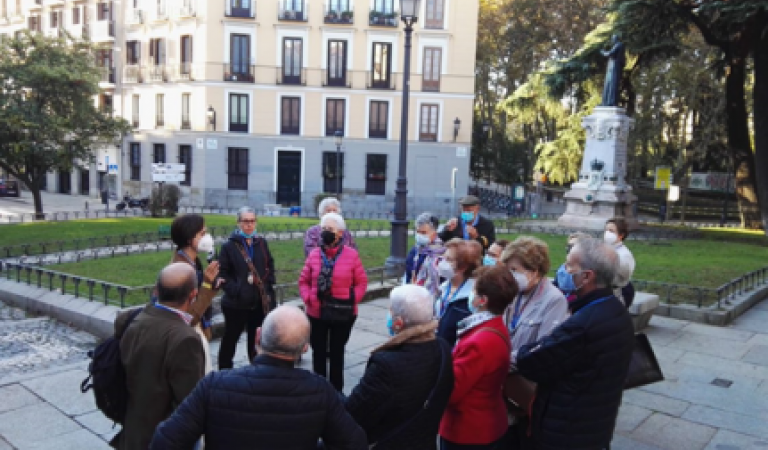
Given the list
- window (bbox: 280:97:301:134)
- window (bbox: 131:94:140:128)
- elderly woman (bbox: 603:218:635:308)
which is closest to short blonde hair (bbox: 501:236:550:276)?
elderly woman (bbox: 603:218:635:308)

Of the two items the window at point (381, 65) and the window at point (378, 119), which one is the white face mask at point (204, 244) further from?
the window at point (381, 65)

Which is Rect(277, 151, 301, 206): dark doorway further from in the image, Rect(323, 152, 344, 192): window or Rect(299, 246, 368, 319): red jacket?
Rect(299, 246, 368, 319): red jacket

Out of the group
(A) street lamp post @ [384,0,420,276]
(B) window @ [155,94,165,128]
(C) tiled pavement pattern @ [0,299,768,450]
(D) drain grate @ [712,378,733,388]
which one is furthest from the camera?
(B) window @ [155,94,165,128]

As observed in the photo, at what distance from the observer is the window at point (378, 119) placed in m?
37.5

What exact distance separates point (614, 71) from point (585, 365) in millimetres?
21146

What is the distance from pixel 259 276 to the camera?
5.97m

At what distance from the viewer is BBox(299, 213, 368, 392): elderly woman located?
550cm

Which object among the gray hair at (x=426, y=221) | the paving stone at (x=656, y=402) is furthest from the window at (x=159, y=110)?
the paving stone at (x=656, y=402)

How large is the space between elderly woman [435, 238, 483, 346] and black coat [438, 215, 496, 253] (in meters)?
2.62

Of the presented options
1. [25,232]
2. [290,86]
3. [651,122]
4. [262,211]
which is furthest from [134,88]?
[651,122]

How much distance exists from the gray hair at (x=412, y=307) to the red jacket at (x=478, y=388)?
0.36 meters

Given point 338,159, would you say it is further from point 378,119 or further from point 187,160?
point 187,160

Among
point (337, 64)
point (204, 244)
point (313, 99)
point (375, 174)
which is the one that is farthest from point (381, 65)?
point (204, 244)

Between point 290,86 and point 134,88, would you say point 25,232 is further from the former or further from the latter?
point 134,88
